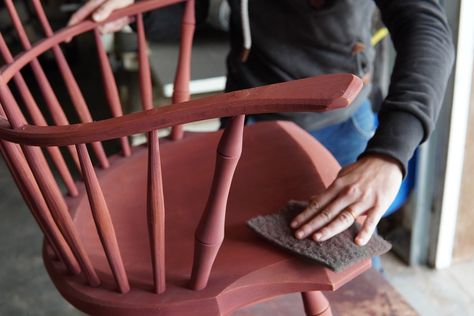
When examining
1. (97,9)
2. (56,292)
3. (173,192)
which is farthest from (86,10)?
(56,292)

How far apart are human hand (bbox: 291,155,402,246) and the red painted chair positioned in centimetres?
4

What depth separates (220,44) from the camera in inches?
74.9

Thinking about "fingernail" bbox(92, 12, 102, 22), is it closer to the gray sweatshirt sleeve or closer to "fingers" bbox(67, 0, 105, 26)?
"fingers" bbox(67, 0, 105, 26)

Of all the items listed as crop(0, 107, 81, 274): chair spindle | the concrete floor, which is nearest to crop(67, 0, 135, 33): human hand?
crop(0, 107, 81, 274): chair spindle

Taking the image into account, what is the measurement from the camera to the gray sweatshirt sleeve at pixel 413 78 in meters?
0.69

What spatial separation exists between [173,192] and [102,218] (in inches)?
9.7

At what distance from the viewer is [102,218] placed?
62 centimetres

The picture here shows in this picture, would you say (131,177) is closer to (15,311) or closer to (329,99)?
(329,99)

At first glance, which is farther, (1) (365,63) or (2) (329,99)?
(1) (365,63)

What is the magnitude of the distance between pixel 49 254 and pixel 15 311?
0.81 m

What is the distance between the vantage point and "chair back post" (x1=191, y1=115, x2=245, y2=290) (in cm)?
52

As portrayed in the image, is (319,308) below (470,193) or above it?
above

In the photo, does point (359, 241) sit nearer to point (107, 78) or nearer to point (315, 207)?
point (315, 207)

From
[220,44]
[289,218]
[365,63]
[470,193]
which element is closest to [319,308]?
[289,218]
